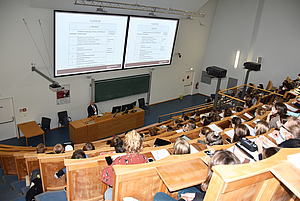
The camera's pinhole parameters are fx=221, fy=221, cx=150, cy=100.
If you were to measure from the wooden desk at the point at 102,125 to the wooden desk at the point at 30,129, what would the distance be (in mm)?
1087

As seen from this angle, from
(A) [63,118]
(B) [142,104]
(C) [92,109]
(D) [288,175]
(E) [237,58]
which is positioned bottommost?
(A) [63,118]

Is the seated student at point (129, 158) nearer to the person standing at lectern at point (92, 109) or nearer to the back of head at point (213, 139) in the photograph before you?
the back of head at point (213, 139)

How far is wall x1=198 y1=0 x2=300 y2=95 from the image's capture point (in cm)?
1095

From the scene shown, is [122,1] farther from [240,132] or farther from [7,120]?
[240,132]

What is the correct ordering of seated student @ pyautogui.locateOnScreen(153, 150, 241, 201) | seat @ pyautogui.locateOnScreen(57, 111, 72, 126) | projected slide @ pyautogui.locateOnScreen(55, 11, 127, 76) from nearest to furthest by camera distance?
seated student @ pyautogui.locateOnScreen(153, 150, 241, 201) → projected slide @ pyautogui.locateOnScreen(55, 11, 127, 76) → seat @ pyautogui.locateOnScreen(57, 111, 72, 126)

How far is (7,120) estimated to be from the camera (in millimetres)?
7852

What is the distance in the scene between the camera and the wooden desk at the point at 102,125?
322 inches

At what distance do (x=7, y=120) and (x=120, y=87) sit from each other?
4.54 m

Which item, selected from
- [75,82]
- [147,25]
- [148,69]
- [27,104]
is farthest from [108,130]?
[147,25]

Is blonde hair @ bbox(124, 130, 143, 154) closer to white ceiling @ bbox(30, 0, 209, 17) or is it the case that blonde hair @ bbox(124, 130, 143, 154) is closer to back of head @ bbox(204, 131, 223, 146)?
back of head @ bbox(204, 131, 223, 146)

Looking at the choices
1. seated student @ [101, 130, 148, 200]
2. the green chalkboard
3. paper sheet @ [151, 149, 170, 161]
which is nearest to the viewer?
seated student @ [101, 130, 148, 200]

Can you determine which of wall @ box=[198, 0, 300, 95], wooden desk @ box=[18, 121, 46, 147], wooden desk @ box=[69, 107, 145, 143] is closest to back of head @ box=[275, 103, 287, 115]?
wooden desk @ box=[69, 107, 145, 143]

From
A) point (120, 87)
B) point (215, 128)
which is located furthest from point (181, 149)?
point (120, 87)

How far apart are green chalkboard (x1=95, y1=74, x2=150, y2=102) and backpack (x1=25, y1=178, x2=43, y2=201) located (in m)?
5.79
